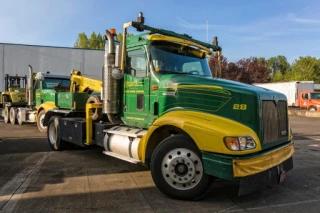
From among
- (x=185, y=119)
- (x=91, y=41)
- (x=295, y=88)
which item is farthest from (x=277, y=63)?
(x=185, y=119)

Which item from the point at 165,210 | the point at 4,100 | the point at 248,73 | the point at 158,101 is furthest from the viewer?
the point at 248,73

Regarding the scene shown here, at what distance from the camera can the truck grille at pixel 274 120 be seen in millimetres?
4836

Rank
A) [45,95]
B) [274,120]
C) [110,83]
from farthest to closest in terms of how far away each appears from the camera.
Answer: [45,95] < [110,83] < [274,120]

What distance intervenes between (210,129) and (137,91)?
7.11 feet

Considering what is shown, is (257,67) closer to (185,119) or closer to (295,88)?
(295,88)

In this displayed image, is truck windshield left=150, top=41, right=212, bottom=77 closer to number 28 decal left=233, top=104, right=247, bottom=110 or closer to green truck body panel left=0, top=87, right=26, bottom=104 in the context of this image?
number 28 decal left=233, top=104, right=247, bottom=110

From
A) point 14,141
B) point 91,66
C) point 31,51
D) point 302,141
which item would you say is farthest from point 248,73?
point 14,141

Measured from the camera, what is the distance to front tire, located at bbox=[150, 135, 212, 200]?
4.70 metres

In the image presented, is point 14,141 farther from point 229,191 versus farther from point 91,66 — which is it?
point 91,66

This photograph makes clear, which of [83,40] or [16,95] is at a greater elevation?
[83,40]

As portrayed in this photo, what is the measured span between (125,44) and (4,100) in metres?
15.1

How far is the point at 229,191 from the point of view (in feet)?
17.5

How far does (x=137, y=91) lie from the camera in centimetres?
624

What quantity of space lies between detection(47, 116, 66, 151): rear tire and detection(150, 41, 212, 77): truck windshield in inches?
170
